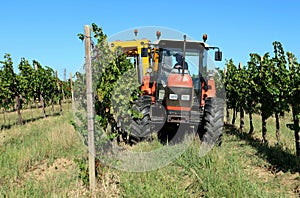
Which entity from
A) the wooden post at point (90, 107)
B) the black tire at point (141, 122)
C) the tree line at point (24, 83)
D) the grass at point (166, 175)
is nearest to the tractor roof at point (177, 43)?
the black tire at point (141, 122)

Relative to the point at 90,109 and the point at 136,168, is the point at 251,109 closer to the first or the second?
the point at 136,168

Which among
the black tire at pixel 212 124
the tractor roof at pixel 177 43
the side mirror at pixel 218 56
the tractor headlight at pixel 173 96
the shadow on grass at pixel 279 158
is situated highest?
the tractor roof at pixel 177 43

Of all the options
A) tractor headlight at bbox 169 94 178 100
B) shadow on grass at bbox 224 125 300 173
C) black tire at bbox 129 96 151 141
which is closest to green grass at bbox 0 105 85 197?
black tire at bbox 129 96 151 141

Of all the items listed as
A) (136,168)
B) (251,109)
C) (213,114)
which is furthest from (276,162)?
(251,109)

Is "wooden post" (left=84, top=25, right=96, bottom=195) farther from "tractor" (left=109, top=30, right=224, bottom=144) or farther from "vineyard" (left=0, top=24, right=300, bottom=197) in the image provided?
"tractor" (left=109, top=30, right=224, bottom=144)

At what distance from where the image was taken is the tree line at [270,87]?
6532 mm

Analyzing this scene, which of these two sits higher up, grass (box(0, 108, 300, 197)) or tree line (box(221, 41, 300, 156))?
tree line (box(221, 41, 300, 156))

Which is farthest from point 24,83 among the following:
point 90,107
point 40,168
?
point 90,107

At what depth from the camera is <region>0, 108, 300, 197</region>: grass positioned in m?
4.18

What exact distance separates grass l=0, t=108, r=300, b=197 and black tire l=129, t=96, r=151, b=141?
0.28 meters

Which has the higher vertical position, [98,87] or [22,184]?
[98,87]

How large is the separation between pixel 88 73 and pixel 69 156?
2996mm

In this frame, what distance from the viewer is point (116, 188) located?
14.2 ft

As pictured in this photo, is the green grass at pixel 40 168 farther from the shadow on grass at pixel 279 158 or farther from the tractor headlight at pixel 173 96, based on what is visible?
the shadow on grass at pixel 279 158
